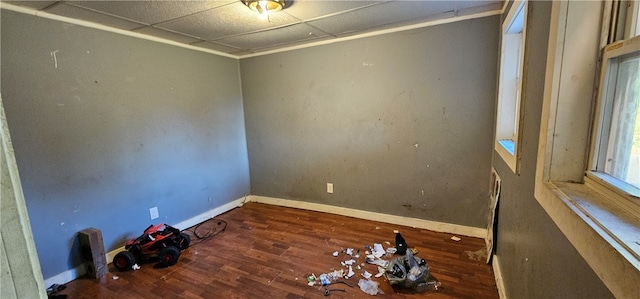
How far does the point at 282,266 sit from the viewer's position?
230 centimetres

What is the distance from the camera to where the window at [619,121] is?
0.73m

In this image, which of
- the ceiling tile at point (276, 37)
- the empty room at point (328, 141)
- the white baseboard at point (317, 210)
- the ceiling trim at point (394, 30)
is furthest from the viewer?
the ceiling tile at point (276, 37)

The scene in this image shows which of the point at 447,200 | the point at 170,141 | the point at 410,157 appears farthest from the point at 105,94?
the point at 447,200

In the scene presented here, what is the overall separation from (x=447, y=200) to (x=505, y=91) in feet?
3.91

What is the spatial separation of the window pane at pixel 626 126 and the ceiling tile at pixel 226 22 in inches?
82.7

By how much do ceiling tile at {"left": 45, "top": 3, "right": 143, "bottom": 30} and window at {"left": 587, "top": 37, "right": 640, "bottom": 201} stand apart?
302cm

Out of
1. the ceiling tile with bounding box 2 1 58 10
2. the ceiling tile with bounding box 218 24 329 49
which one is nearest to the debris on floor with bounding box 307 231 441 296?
the ceiling tile with bounding box 218 24 329 49

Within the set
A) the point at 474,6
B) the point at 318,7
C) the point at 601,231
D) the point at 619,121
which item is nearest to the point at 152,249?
the point at 318,7

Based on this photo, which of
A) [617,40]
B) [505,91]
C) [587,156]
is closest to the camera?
[617,40]

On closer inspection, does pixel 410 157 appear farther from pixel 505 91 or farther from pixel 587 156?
pixel 587 156

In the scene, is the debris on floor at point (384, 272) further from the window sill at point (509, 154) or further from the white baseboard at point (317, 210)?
the window sill at point (509, 154)

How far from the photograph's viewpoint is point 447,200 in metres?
2.75

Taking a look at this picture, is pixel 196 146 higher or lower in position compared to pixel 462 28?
lower

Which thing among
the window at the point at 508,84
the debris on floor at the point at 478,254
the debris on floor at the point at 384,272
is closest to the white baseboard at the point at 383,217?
the debris on floor at the point at 478,254
